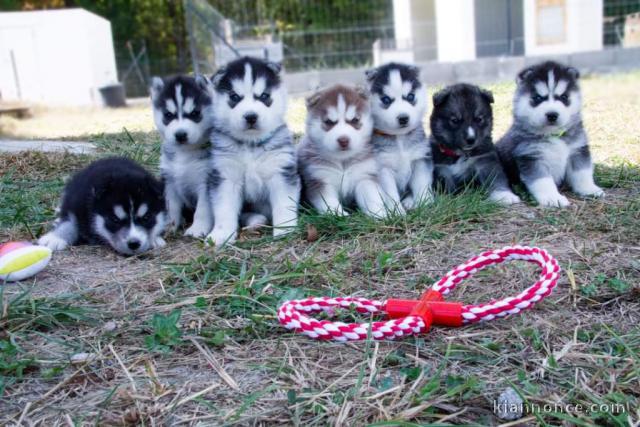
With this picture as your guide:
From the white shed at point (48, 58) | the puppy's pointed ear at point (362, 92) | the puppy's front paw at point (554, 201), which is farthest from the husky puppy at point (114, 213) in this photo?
the white shed at point (48, 58)

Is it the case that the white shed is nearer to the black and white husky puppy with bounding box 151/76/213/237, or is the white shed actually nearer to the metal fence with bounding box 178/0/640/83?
the metal fence with bounding box 178/0/640/83

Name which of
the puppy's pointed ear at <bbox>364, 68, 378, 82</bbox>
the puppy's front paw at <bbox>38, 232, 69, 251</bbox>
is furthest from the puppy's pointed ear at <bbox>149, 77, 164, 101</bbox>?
the puppy's pointed ear at <bbox>364, 68, 378, 82</bbox>

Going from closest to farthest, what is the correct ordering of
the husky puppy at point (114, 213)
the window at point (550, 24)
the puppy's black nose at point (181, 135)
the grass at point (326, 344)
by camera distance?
the grass at point (326, 344) → the husky puppy at point (114, 213) → the puppy's black nose at point (181, 135) → the window at point (550, 24)

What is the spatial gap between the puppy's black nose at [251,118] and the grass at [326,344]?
2.43 feet

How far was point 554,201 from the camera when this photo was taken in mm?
4668

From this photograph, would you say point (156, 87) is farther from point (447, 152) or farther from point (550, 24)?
point (550, 24)

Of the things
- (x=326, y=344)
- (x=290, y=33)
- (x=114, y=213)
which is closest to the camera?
(x=326, y=344)

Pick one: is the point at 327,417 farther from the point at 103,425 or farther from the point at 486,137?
the point at 486,137

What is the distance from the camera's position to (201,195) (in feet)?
15.4

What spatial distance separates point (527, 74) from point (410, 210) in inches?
65.9

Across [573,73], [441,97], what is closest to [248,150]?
[441,97]

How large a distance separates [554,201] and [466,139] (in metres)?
0.81

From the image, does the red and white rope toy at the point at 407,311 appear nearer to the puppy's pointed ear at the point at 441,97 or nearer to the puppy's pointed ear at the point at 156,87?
the puppy's pointed ear at the point at 441,97

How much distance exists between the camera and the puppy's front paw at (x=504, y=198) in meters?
4.69
